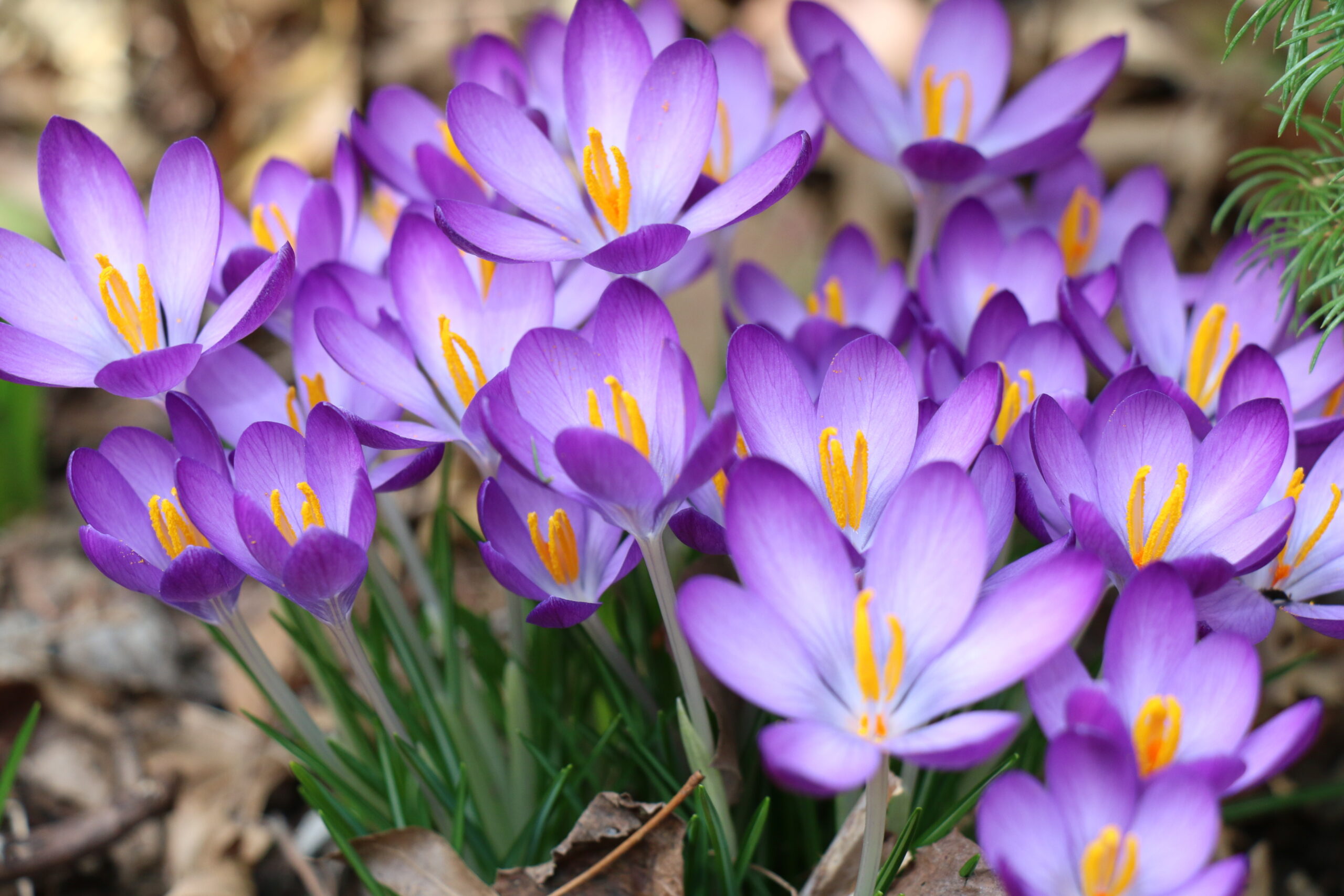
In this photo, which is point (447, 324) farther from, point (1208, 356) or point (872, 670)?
point (1208, 356)

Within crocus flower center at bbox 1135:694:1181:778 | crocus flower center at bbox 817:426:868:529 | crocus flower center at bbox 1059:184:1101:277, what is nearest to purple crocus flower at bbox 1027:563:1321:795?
crocus flower center at bbox 1135:694:1181:778

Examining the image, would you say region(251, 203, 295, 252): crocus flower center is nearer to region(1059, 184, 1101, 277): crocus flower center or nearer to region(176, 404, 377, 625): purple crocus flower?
region(176, 404, 377, 625): purple crocus flower

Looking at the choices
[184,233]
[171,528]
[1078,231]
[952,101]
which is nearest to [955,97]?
[952,101]

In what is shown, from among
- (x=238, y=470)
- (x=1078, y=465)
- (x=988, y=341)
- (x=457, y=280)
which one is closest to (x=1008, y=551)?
(x=988, y=341)

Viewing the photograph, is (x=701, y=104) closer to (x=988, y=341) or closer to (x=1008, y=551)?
(x=988, y=341)

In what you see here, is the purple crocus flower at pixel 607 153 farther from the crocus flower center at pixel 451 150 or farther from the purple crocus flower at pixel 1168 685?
the purple crocus flower at pixel 1168 685

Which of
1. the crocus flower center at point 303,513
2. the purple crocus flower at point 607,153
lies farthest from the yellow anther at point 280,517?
the purple crocus flower at point 607,153
